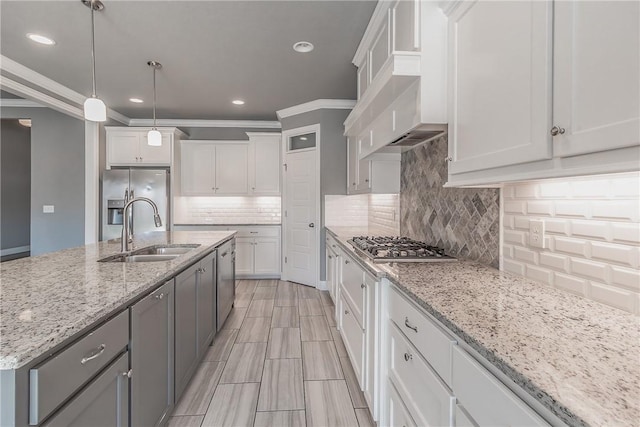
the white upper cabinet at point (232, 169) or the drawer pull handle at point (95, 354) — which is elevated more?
the white upper cabinet at point (232, 169)

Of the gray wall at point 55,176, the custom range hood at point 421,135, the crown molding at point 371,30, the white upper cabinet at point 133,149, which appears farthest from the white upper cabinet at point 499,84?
the gray wall at point 55,176

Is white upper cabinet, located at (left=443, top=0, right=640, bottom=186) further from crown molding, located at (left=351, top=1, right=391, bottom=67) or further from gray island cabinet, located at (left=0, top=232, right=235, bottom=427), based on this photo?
gray island cabinet, located at (left=0, top=232, right=235, bottom=427)

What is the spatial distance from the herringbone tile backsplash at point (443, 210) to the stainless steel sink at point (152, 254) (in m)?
1.84

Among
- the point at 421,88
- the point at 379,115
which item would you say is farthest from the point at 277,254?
the point at 421,88

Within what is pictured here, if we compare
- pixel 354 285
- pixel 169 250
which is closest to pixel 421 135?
pixel 354 285

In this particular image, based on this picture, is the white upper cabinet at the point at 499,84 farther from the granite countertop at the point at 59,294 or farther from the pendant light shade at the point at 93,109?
the pendant light shade at the point at 93,109

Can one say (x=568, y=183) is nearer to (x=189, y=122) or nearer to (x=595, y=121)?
(x=595, y=121)

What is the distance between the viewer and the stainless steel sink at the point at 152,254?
2162 millimetres

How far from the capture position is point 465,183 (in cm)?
142

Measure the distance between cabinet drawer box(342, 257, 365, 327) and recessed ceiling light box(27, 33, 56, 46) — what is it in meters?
3.30

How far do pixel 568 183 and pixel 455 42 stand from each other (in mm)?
778

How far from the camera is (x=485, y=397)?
788 mm

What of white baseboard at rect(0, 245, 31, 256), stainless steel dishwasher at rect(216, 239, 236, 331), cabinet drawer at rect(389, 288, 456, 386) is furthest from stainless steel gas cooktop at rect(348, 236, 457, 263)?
white baseboard at rect(0, 245, 31, 256)

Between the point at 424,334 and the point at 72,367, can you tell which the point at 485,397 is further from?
the point at 72,367
